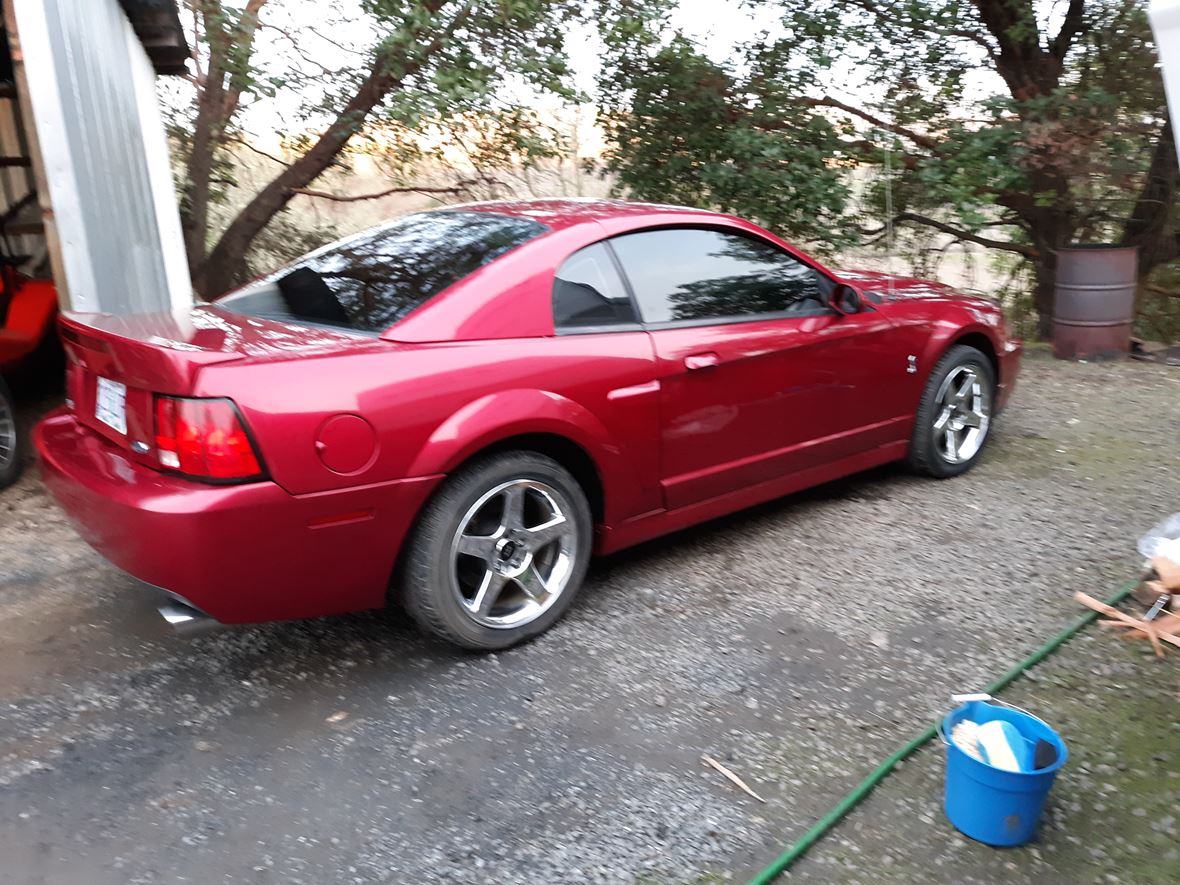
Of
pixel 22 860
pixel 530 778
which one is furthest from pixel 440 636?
pixel 22 860

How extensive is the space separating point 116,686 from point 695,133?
7299mm

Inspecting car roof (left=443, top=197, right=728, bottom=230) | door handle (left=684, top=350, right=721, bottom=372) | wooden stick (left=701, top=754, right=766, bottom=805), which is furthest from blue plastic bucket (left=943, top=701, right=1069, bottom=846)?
car roof (left=443, top=197, right=728, bottom=230)

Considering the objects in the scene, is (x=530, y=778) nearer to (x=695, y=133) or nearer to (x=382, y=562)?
(x=382, y=562)

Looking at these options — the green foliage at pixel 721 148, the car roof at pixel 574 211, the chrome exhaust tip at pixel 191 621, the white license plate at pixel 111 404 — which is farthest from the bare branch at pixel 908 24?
the chrome exhaust tip at pixel 191 621

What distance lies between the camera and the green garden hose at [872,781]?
226 cm

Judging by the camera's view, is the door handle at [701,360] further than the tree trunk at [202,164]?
No

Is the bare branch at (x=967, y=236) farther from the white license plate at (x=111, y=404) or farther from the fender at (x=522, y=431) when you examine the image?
the white license plate at (x=111, y=404)

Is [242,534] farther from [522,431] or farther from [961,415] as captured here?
[961,415]

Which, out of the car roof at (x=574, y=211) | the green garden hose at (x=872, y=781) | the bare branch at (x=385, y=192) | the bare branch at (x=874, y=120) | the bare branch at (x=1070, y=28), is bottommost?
the green garden hose at (x=872, y=781)

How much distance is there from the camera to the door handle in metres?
3.60

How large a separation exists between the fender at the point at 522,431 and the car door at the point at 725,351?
10.4 inches

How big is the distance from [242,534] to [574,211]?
1822 millimetres

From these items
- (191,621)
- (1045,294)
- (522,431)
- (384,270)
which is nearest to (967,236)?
(1045,294)

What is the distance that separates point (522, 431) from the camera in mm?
3107
